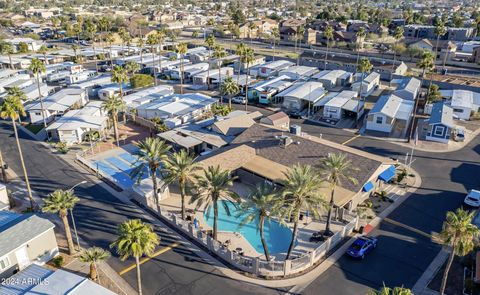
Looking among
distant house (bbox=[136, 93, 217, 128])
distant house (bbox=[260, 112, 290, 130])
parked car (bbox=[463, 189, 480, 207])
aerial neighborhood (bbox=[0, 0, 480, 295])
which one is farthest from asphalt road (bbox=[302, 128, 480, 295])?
distant house (bbox=[136, 93, 217, 128])

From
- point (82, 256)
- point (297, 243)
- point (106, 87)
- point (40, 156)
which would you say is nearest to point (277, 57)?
point (106, 87)

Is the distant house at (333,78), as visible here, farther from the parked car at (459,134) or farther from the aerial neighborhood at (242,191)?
the parked car at (459,134)

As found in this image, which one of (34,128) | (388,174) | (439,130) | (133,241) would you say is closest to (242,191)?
(388,174)

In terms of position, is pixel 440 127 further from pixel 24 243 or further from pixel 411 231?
pixel 24 243

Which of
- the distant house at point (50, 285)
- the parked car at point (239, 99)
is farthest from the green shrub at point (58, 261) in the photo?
the parked car at point (239, 99)

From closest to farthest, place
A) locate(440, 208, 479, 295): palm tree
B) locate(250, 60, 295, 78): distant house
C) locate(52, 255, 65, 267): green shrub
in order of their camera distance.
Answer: locate(440, 208, 479, 295): palm tree < locate(52, 255, 65, 267): green shrub < locate(250, 60, 295, 78): distant house

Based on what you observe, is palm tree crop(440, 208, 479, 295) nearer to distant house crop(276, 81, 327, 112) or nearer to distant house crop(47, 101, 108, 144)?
distant house crop(276, 81, 327, 112)

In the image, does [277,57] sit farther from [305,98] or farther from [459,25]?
[459,25]

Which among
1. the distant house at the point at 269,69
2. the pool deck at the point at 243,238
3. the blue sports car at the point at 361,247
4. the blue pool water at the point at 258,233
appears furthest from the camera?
the distant house at the point at 269,69
